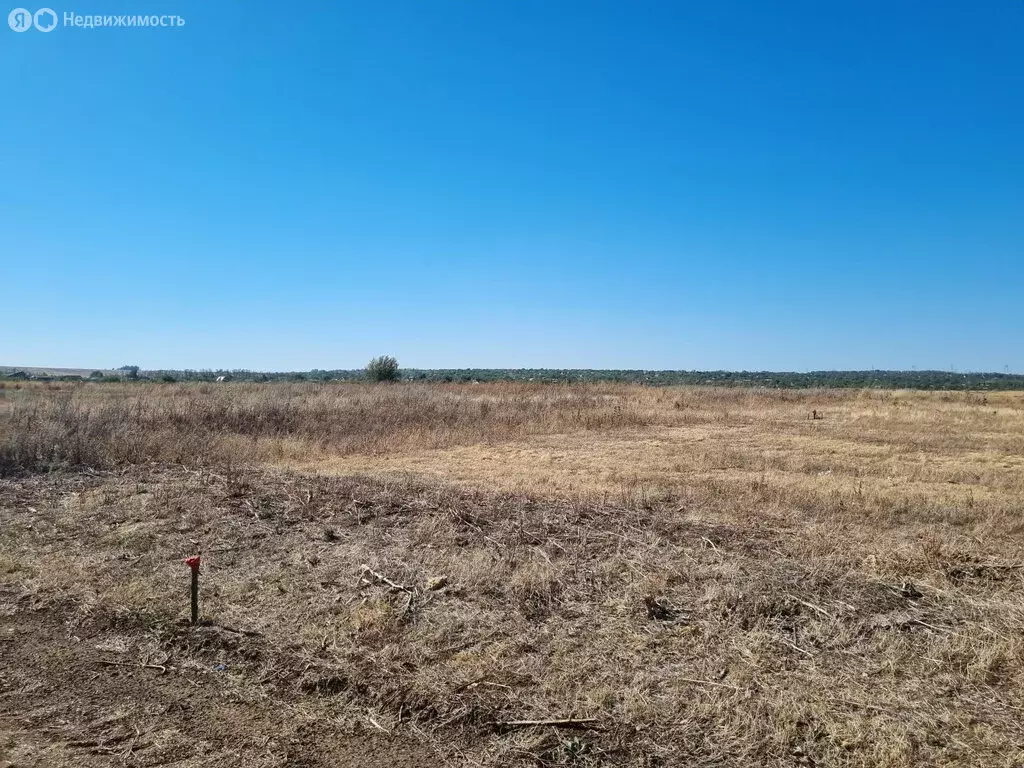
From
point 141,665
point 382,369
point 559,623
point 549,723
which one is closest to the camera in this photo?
point 549,723

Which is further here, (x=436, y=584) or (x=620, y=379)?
(x=620, y=379)

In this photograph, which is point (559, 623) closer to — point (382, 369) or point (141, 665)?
point (141, 665)

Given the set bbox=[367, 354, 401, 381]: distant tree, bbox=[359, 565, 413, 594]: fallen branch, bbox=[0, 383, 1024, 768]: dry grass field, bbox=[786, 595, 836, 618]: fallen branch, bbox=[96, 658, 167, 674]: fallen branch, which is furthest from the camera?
bbox=[367, 354, 401, 381]: distant tree

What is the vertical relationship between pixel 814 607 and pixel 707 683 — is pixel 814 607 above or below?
above

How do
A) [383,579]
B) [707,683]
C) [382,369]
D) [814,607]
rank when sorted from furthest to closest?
[382,369] → [383,579] → [814,607] → [707,683]

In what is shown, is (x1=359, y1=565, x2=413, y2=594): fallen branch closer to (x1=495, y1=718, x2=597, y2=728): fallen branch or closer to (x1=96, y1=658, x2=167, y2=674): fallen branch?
(x1=96, y1=658, x2=167, y2=674): fallen branch

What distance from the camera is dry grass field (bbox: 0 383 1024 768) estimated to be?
356cm

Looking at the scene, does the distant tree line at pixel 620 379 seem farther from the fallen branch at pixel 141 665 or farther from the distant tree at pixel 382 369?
the fallen branch at pixel 141 665

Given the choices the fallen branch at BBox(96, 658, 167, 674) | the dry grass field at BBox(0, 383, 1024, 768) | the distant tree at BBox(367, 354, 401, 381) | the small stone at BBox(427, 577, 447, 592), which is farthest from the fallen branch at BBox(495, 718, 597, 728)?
the distant tree at BBox(367, 354, 401, 381)

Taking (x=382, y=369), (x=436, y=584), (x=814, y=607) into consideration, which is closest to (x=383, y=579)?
(x=436, y=584)

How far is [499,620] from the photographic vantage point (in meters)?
5.05

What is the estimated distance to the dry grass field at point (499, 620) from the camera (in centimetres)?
356

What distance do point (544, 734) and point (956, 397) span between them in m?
44.2

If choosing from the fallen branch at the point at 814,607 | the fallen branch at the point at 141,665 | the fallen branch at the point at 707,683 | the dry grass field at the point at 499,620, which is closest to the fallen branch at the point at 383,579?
the dry grass field at the point at 499,620
